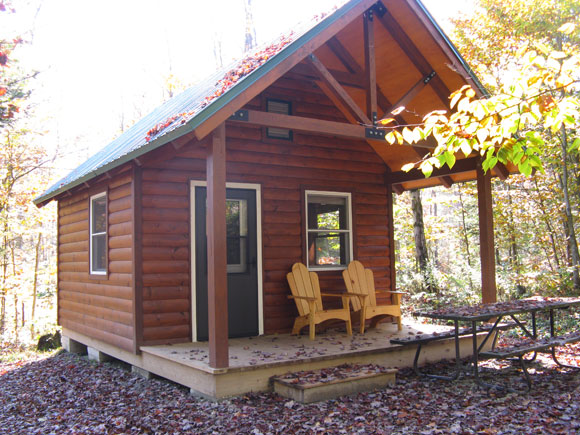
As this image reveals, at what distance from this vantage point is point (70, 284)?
29.8ft

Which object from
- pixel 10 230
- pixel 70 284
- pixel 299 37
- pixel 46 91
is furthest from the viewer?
pixel 46 91

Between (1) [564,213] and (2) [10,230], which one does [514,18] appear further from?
(2) [10,230]

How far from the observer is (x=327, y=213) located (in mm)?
8023

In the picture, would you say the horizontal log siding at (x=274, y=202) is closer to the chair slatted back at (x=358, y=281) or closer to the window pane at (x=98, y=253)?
the chair slatted back at (x=358, y=281)

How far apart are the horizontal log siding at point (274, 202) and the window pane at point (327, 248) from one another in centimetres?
18

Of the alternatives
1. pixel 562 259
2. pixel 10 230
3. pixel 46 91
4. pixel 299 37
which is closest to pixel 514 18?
pixel 562 259

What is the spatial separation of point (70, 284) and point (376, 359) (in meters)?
5.74

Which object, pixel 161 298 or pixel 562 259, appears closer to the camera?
pixel 161 298

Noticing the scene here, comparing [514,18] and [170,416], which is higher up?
[514,18]

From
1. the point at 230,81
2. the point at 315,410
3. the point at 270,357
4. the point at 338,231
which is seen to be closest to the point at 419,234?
the point at 338,231

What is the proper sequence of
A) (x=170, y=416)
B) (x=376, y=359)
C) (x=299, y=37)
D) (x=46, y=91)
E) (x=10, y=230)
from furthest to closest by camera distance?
1. (x=46, y=91)
2. (x=10, y=230)
3. (x=376, y=359)
4. (x=299, y=37)
5. (x=170, y=416)

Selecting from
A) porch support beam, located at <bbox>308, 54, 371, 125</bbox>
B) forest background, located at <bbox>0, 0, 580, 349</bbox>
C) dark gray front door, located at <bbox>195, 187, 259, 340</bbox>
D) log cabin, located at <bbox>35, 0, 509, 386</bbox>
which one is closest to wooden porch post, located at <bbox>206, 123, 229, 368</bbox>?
log cabin, located at <bbox>35, 0, 509, 386</bbox>

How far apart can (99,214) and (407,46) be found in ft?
16.5

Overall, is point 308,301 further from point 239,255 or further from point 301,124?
point 301,124
